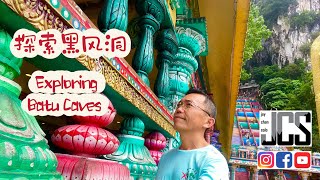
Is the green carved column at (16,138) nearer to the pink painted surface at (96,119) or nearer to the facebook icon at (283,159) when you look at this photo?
the pink painted surface at (96,119)

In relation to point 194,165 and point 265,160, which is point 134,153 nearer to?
point 194,165

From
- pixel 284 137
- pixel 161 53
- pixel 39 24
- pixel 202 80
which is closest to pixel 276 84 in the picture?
pixel 284 137

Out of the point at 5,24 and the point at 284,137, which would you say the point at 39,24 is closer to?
the point at 5,24

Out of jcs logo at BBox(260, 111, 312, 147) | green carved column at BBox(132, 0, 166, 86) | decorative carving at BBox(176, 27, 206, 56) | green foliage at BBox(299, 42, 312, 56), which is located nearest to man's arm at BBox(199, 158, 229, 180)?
green carved column at BBox(132, 0, 166, 86)

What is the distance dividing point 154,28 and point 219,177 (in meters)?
1.22

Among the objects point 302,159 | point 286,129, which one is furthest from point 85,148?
point 302,159

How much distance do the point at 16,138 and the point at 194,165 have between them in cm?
50

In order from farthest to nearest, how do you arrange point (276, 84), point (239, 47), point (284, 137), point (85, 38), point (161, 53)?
point (276, 84) → point (284, 137) → point (239, 47) → point (161, 53) → point (85, 38)

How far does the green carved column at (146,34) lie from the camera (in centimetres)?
187

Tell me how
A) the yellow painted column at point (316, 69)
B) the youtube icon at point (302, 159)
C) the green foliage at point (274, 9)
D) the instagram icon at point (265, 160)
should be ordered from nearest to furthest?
the yellow painted column at point (316, 69) < the instagram icon at point (265, 160) < the youtube icon at point (302, 159) < the green foliage at point (274, 9)

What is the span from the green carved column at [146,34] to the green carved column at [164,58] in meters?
0.29

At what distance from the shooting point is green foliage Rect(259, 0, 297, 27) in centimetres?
3428

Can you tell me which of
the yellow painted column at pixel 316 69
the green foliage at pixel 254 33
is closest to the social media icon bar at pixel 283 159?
the yellow painted column at pixel 316 69

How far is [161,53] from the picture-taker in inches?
95.7
